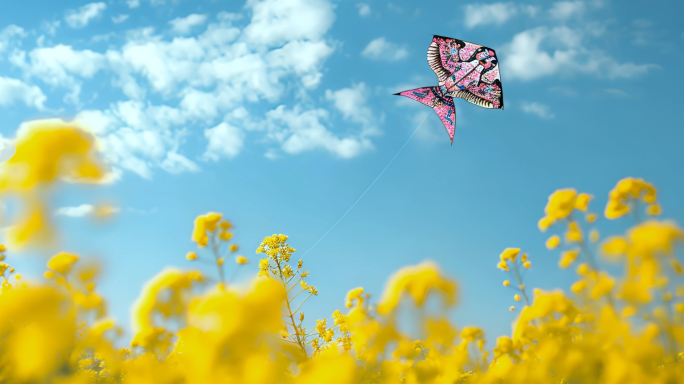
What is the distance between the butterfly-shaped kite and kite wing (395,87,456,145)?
17 cm

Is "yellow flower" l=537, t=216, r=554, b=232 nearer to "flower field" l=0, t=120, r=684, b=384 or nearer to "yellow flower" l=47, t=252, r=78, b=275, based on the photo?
"flower field" l=0, t=120, r=684, b=384

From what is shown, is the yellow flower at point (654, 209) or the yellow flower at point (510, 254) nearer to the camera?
the yellow flower at point (654, 209)

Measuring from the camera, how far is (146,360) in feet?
4.13

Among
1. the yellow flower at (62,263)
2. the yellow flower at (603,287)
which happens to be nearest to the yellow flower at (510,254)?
the yellow flower at (603,287)

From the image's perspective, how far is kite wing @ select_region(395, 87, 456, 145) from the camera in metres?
8.70

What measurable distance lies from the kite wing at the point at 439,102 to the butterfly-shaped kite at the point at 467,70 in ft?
0.55

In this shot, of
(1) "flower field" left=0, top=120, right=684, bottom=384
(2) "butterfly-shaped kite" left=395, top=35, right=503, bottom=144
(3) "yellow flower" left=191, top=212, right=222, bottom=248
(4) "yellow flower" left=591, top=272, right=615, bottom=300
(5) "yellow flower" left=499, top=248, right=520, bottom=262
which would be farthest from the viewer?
(2) "butterfly-shaped kite" left=395, top=35, right=503, bottom=144

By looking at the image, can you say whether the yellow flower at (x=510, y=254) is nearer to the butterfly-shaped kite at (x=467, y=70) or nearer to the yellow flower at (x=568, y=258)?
the yellow flower at (x=568, y=258)

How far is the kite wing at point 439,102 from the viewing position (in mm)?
8703

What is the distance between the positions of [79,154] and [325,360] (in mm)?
805

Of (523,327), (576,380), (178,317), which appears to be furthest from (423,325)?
(178,317)

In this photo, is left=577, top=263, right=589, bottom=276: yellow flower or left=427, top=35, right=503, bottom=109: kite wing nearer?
left=577, top=263, right=589, bottom=276: yellow flower

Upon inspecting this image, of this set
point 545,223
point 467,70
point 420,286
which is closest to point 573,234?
point 545,223

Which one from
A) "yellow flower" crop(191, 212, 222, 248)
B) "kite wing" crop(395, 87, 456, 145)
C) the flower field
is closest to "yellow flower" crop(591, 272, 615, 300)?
the flower field
